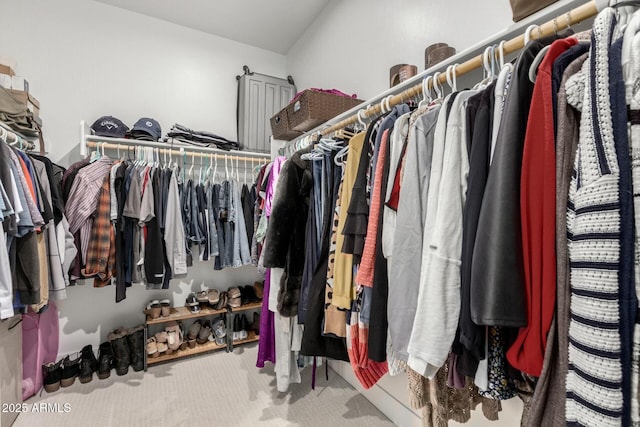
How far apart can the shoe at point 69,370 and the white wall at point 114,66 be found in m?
1.56

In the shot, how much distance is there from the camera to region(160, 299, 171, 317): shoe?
2.40m

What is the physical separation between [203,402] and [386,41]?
2.62 m

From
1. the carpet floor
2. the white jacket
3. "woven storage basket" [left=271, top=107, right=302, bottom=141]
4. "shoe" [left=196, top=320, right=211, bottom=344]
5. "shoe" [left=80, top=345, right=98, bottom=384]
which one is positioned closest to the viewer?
the white jacket

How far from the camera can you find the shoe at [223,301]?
2.61 meters

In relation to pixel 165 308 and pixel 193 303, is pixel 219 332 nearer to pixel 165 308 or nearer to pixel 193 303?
pixel 193 303

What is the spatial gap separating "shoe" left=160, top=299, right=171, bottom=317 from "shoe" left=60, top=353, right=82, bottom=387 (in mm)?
613

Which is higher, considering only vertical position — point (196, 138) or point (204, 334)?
point (196, 138)

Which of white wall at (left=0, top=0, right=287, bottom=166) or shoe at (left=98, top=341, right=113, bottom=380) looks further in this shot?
white wall at (left=0, top=0, right=287, bottom=166)

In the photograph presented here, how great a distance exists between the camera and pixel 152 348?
2242 millimetres

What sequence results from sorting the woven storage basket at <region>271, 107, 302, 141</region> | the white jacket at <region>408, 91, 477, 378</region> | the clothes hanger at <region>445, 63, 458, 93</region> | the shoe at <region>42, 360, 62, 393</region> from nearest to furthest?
1. the white jacket at <region>408, 91, 477, 378</region>
2. the clothes hanger at <region>445, 63, 458, 93</region>
3. the shoe at <region>42, 360, 62, 393</region>
4. the woven storage basket at <region>271, 107, 302, 141</region>

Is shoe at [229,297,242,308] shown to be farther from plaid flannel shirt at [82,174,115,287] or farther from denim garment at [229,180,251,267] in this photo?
plaid flannel shirt at [82,174,115,287]

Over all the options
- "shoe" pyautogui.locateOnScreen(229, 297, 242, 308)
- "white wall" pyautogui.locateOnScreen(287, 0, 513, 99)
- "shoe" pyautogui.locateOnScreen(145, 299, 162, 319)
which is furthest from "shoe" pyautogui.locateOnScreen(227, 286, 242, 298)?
"white wall" pyautogui.locateOnScreen(287, 0, 513, 99)

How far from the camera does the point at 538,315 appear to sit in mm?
538

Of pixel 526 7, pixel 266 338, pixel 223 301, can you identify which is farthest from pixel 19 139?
pixel 526 7
